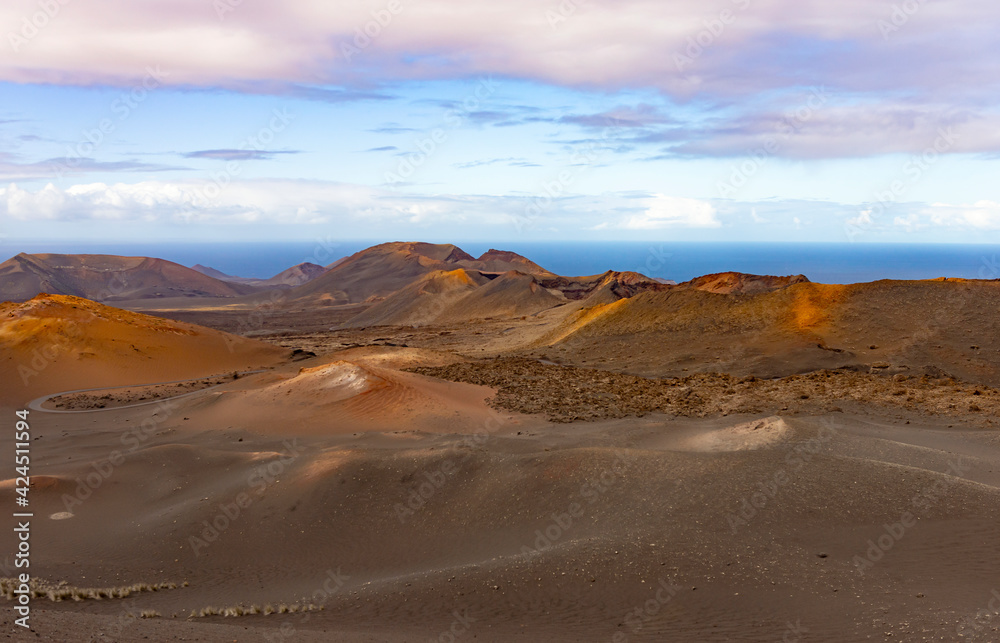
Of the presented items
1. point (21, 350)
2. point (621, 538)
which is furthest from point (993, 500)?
point (21, 350)

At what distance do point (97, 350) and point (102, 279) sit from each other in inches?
3538

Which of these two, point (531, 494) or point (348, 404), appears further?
point (348, 404)

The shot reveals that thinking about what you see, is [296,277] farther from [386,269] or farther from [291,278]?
[386,269]

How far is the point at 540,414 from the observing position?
61.0ft

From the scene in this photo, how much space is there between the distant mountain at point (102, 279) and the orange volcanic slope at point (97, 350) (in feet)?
223

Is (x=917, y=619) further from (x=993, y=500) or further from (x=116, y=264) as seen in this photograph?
(x=116, y=264)

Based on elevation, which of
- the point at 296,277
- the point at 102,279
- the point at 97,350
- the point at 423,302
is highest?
the point at 296,277

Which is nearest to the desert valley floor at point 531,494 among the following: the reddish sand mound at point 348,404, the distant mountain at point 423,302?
the reddish sand mound at point 348,404

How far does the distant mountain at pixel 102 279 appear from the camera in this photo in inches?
3548

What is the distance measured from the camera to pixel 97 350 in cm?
2784

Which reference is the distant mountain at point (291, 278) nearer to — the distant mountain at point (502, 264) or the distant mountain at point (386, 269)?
the distant mountain at point (386, 269)

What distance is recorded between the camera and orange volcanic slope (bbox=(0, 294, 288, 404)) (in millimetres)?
25328

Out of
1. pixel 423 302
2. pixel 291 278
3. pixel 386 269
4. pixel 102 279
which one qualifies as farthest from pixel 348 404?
pixel 291 278

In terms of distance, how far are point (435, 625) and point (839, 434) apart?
10.6 meters
